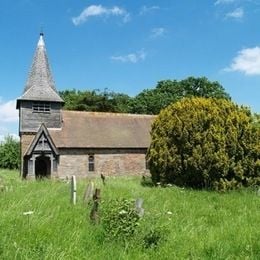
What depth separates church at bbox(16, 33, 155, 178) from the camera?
38500mm

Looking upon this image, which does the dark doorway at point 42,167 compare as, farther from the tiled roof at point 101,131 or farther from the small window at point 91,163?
the small window at point 91,163

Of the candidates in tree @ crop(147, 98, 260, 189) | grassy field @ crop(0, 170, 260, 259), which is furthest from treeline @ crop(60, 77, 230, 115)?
grassy field @ crop(0, 170, 260, 259)

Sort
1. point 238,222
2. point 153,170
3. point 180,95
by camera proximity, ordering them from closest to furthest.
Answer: point 238,222
point 153,170
point 180,95

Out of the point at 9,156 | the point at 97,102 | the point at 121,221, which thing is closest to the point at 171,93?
the point at 97,102

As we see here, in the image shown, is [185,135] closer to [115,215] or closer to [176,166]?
[176,166]

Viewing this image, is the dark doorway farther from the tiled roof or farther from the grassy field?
the grassy field

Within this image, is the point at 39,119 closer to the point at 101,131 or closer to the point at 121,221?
the point at 101,131

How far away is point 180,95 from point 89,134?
32.3m

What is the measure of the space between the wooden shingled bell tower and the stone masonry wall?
3.40 feet

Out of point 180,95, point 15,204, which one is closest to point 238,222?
point 15,204

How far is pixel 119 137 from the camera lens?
41406mm

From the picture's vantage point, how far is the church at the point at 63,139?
38500mm

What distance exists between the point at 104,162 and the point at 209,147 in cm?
2018

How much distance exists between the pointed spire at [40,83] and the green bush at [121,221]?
110 ft
